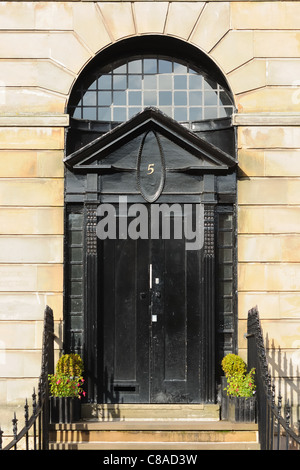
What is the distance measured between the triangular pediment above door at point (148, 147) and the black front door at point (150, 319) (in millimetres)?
844

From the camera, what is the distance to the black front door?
1176 cm

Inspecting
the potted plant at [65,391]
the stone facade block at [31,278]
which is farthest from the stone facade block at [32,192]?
the potted plant at [65,391]

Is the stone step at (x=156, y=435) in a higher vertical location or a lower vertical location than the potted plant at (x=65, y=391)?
lower

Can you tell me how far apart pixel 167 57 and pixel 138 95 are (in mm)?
816

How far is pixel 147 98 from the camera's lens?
1257cm

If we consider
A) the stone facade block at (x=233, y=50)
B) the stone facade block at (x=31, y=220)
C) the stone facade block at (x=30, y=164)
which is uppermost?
the stone facade block at (x=233, y=50)

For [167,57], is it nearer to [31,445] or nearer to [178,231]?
[178,231]

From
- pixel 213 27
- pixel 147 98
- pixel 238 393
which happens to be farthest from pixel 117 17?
pixel 238 393

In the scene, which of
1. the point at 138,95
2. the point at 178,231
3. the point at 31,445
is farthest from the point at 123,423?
the point at 138,95

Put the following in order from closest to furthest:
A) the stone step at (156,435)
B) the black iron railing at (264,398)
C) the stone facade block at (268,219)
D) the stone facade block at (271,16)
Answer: the black iron railing at (264,398) → the stone step at (156,435) → the stone facade block at (268,219) → the stone facade block at (271,16)

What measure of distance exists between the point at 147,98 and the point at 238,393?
4914mm

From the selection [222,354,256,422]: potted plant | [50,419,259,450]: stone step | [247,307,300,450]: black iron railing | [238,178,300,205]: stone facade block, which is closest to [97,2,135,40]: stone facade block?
[238,178,300,205]: stone facade block

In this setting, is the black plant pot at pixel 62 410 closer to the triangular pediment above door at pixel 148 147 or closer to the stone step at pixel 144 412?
the stone step at pixel 144 412

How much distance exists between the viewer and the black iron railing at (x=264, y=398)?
9160mm
